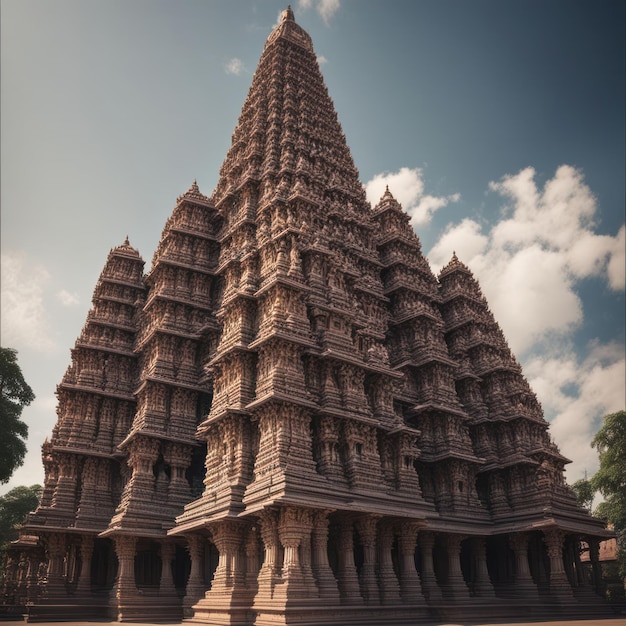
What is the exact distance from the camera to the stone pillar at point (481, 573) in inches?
1189

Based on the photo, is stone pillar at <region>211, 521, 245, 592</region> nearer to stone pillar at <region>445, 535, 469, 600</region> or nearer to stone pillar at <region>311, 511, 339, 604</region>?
stone pillar at <region>311, 511, 339, 604</region>

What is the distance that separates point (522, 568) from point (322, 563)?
15.3 meters

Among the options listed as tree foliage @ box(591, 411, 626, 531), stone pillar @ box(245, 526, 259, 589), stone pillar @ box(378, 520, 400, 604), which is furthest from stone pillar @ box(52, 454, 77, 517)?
tree foliage @ box(591, 411, 626, 531)

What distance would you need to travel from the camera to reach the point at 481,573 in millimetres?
31016

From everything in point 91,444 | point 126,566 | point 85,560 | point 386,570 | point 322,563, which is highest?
point 91,444

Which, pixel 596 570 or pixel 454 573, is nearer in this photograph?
pixel 454 573

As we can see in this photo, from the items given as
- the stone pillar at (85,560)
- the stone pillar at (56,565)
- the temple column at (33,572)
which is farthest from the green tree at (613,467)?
the temple column at (33,572)

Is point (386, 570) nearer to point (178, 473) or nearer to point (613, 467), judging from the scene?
point (178, 473)

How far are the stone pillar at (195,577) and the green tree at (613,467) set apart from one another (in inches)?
1223

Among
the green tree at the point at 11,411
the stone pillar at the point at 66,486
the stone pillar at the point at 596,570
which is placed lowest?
the stone pillar at the point at 596,570

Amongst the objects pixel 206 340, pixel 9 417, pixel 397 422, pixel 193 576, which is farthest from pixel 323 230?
pixel 9 417

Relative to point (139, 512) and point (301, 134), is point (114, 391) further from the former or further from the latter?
point (301, 134)

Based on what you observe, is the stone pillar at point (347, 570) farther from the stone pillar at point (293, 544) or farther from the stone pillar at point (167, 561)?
the stone pillar at point (167, 561)

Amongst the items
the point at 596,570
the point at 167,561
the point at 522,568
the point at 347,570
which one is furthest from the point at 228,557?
the point at 596,570
